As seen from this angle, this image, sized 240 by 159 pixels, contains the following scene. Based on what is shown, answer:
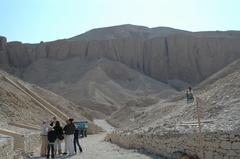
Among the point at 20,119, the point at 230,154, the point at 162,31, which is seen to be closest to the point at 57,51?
the point at 162,31

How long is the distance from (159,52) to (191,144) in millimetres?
75408

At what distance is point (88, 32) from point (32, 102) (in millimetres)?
77852

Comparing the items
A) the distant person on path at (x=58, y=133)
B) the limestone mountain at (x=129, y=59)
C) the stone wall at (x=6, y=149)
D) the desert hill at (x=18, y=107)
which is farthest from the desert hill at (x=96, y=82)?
the stone wall at (x=6, y=149)

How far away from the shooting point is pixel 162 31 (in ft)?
356

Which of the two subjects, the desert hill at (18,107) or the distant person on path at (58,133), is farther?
the desert hill at (18,107)

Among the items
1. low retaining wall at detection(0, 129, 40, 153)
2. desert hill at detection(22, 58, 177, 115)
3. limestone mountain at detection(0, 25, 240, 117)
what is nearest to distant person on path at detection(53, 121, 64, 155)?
low retaining wall at detection(0, 129, 40, 153)

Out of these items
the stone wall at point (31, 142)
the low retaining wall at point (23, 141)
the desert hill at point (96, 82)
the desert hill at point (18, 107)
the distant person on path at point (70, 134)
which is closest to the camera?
the distant person on path at point (70, 134)

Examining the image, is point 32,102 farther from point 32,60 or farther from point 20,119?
point 32,60

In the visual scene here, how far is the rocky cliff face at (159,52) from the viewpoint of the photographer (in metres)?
85.8

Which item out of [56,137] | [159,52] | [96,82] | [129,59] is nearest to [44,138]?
[56,137]

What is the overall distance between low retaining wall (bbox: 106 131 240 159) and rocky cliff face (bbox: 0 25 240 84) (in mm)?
66163

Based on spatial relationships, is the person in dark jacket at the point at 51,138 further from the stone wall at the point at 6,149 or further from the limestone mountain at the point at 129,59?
the limestone mountain at the point at 129,59

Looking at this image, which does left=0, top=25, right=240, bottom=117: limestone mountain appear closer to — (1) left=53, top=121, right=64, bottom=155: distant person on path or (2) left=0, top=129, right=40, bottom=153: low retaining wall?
(2) left=0, top=129, right=40, bottom=153: low retaining wall

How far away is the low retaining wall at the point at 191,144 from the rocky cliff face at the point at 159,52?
66163 mm
